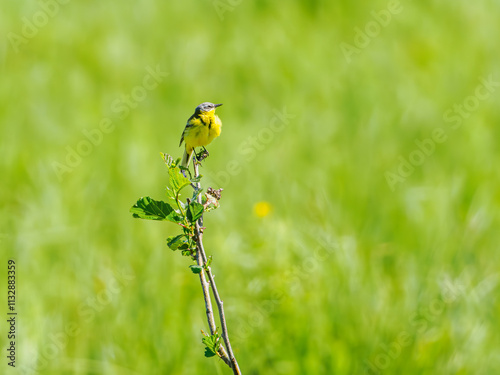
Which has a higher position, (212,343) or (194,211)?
(194,211)

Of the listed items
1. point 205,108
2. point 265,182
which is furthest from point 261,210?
point 205,108

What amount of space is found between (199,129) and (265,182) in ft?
10.4

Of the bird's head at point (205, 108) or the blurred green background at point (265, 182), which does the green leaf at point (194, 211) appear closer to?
the bird's head at point (205, 108)

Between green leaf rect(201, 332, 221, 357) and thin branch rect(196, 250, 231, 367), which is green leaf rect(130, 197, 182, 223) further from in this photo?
green leaf rect(201, 332, 221, 357)

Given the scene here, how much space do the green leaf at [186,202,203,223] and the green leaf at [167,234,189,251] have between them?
41 millimetres

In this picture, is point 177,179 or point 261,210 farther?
point 261,210

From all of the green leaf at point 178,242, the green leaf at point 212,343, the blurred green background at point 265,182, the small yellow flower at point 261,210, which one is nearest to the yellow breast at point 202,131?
the green leaf at point 178,242

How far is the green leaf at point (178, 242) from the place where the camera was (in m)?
1.28

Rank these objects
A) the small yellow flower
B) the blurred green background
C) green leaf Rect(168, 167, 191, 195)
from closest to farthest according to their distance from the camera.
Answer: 1. green leaf Rect(168, 167, 191, 195)
2. the blurred green background
3. the small yellow flower

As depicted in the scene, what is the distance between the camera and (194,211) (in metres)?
1.25

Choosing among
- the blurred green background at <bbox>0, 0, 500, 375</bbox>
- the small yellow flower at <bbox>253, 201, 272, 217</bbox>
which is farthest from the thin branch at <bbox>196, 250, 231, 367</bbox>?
the small yellow flower at <bbox>253, 201, 272, 217</bbox>

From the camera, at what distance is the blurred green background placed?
3.04 metres

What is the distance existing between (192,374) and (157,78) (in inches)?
153

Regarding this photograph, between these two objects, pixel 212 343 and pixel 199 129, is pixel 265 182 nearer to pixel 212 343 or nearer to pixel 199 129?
pixel 199 129
